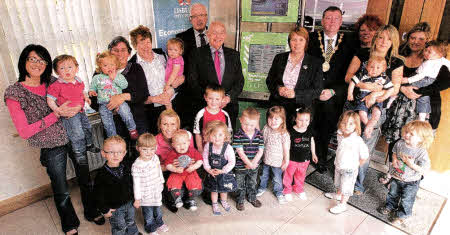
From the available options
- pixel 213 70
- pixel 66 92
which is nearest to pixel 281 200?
pixel 213 70

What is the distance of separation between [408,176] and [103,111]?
116 inches

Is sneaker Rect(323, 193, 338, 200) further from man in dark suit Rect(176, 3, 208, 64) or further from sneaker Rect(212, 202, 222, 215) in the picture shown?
man in dark suit Rect(176, 3, 208, 64)

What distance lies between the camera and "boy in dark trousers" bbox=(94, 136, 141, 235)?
2.24 metres

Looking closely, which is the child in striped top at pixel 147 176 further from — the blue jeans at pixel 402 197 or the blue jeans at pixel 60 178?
the blue jeans at pixel 402 197

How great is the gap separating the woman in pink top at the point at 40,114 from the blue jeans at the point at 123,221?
545 mm

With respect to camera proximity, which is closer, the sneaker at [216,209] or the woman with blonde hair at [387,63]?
the woman with blonde hair at [387,63]

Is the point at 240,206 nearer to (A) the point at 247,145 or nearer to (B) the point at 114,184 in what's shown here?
(A) the point at 247,145

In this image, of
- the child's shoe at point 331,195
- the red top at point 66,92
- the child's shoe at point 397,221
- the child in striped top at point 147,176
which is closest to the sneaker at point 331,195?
the child's shoe at point 331,195

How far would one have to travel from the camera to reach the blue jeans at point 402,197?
2.70 metres

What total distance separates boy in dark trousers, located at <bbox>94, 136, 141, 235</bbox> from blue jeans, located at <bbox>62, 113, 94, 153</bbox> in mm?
378

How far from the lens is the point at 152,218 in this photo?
2670 millimetres

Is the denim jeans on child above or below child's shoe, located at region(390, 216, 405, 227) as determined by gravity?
above

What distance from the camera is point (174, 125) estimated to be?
2.75 metres

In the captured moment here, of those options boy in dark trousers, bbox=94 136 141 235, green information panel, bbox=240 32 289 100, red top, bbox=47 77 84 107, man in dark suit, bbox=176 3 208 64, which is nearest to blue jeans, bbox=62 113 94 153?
red top, bbox=47 77 84 107
